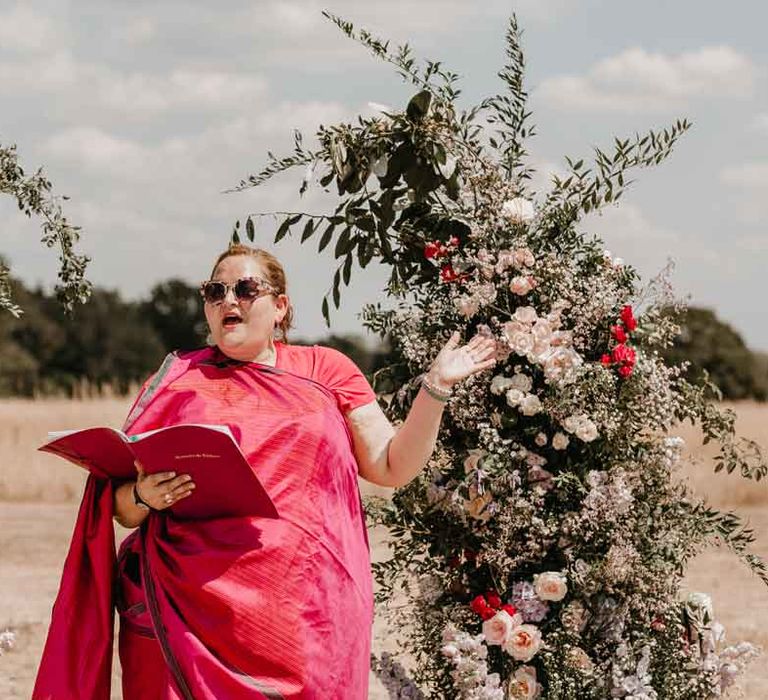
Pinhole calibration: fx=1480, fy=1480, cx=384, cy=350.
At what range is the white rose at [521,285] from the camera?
5020 mm

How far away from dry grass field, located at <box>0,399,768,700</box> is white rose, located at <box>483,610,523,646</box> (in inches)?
37.4

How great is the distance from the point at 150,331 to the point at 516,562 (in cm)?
6308

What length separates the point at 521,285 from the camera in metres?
5.02

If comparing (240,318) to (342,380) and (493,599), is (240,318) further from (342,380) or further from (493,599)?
(493,599)

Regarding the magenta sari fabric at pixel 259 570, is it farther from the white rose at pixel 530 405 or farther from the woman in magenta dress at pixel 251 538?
the white rose at pixel 530 405

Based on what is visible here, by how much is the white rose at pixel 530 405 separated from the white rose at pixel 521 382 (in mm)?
31

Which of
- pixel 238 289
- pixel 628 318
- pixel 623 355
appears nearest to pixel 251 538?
pixel 238 289

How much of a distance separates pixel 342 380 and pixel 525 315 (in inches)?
35.0

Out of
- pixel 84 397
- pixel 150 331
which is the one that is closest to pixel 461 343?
pixel 84 397

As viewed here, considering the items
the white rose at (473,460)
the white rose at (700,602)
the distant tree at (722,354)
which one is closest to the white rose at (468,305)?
the white rose at (473,460)

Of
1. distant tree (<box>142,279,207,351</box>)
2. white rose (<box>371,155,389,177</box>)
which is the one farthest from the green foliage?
distant tree (<box>142,279,207,351</box>)

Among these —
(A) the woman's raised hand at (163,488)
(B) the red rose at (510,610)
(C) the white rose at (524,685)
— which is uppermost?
(A) the woman's raised hand at (163,488)

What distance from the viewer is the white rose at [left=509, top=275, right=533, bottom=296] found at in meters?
5.02

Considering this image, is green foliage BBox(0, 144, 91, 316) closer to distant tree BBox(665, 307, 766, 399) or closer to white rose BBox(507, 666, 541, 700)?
white rose BBox(507, 666, 541, 700)
